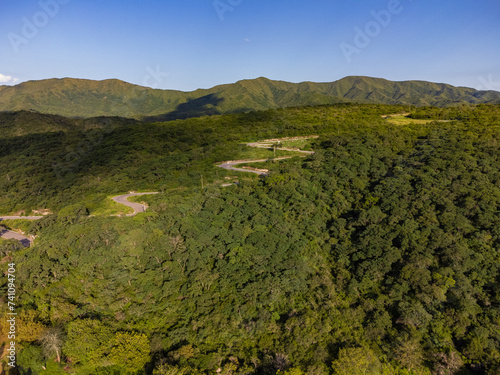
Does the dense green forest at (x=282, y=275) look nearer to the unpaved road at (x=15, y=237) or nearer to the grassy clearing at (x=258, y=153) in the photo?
the unpaved road at (x=15, y=237)

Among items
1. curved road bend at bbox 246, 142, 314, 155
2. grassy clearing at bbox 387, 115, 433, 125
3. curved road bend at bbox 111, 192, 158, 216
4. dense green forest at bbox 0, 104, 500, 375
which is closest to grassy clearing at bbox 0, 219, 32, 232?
dense green forest at bbox 0, 104, 500, 375

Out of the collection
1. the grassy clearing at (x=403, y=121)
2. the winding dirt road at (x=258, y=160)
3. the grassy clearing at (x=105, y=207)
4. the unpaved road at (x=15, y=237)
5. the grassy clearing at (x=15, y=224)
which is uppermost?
the grassy clearing at (x=403, y=121)

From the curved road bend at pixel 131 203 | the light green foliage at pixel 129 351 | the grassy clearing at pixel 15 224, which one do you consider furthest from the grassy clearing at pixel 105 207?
the light green foliage at pixel 129 351

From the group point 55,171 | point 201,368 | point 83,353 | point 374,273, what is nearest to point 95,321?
point 83,353

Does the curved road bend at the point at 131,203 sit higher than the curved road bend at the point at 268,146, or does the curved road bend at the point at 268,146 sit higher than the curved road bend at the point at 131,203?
the curved road bend at the point at 268,146

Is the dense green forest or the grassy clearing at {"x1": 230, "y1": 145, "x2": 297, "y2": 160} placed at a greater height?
the grassy clearing at {"x1": 230, "y1": 145, "x2": 297, "y2": 160}

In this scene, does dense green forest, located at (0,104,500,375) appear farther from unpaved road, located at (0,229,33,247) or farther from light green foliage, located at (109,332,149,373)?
unpaved road, located at (0,229,33,247)

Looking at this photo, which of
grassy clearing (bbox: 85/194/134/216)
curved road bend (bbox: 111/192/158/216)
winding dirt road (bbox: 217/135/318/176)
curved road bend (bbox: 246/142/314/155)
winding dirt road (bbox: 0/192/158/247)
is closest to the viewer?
grassy clearing (bbox: 85/194/134/216)

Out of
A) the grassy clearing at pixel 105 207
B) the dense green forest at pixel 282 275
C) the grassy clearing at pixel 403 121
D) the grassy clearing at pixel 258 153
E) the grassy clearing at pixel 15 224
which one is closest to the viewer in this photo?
the dense green forest at pixel 282 275

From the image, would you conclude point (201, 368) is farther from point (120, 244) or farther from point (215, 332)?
point (120, 244)

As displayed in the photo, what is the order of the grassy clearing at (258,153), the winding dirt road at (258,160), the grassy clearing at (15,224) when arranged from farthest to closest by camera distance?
1. the grassy clearing at (258,153)
2. the winding dirt road at (258,160)
3. the grassy clearing at (15,224)

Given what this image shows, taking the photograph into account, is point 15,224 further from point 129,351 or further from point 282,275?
point 282,275
